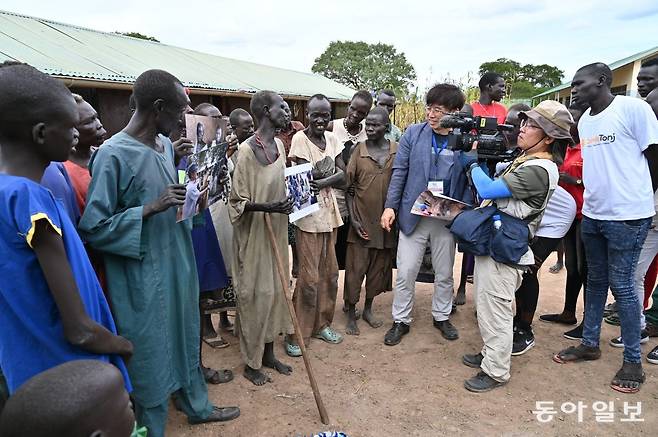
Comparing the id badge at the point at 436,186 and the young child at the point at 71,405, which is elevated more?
the id badge at the point at 436,186

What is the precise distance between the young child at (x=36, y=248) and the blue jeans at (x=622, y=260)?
123 inches

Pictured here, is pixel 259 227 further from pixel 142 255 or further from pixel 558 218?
pixel 558 218

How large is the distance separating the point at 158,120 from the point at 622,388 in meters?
3.37

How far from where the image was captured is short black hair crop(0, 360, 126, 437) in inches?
38.1

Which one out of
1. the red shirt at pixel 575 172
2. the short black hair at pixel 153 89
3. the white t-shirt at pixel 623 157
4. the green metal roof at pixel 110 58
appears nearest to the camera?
the short black hair at pixel 153 89

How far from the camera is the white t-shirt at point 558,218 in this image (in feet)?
12.6

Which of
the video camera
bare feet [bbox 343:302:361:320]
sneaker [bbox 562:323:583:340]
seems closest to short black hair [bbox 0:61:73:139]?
the video camera

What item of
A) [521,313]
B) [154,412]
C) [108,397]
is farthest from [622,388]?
[108,397]

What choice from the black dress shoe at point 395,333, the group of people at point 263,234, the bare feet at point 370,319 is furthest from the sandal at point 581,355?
the bare feet at point 370,319

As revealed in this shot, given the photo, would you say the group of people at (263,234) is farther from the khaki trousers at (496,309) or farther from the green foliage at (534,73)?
the green foliage at (534,73)

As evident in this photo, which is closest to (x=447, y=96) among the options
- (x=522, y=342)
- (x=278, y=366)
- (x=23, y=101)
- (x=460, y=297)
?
(x=522, y=342)

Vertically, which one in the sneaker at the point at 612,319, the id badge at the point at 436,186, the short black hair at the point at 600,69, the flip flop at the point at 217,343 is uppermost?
the short black hair at the point at 600,69

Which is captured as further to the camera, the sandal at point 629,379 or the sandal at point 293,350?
the sandal at point 293,350

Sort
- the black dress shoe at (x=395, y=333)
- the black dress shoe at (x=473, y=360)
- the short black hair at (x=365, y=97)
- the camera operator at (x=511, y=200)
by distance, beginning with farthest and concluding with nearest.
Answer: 1. the short black hair at (x=365, y=97)
2. the black dress shoe at (x=395, y=333)
3. the black dress shoe at (x=473, y=360)
4. the camera operator at (x=511, y=200)
